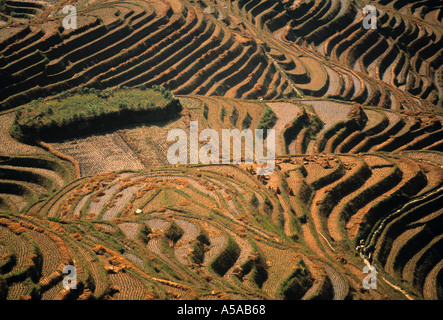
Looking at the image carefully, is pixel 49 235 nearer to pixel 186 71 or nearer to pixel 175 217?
pixel 175 217
